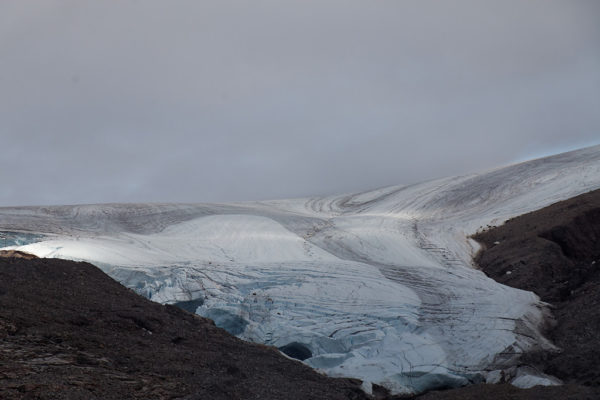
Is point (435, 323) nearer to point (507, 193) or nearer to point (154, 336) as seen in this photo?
point (154, 336)

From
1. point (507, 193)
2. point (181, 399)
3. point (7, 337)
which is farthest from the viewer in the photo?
point (507, 193)

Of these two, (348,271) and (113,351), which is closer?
(113,351)

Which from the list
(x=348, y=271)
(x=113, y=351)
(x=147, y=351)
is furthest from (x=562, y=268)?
(x=113, y=351)

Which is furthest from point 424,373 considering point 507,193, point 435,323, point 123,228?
point 507,193

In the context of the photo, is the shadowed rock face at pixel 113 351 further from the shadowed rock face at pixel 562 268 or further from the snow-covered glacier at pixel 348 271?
the shadowed rock face at pixel 562 268

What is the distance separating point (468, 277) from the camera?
1809cm

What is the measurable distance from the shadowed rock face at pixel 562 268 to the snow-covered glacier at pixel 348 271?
2.21 feet

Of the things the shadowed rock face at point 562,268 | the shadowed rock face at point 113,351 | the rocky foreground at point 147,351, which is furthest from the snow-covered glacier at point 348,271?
the shadowed rock face at point 113,351

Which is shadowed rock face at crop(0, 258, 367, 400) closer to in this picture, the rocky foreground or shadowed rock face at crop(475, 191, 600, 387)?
the rocky foreground

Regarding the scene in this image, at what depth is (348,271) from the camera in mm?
18578

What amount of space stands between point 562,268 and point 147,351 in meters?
13.4

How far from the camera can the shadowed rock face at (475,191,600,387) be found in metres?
11.9

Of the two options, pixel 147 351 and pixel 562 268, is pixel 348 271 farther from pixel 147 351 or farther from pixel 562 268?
pixel 147 351

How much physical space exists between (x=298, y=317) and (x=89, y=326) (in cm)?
627
